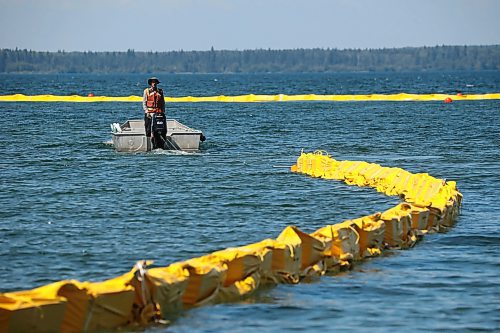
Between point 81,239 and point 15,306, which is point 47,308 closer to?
point 15,306

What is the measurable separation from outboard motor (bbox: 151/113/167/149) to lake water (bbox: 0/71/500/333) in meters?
0.43

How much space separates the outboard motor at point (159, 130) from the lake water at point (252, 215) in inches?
17.1

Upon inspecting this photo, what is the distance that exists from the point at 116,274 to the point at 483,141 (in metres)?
28.0

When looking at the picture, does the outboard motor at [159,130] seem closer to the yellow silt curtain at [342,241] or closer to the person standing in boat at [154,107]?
the person standing in boat at [154,107]

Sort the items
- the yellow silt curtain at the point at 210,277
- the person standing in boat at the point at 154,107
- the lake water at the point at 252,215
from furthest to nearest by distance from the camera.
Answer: the person standing in boat at the point at 154,107 < the lake water at the point at 252,215 < the yellow silt curtain at the point at 210,277

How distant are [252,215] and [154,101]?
32.8 ft

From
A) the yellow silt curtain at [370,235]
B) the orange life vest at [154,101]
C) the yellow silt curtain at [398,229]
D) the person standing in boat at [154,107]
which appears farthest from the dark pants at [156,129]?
the yellow silt curtain at [370,235]

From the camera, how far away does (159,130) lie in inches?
1207

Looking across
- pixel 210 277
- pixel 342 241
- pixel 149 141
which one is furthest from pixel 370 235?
pixel 149 141

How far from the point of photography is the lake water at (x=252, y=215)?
12.4 meters

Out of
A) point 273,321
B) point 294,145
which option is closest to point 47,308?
point 273,321

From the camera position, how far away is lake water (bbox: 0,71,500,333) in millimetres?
12414

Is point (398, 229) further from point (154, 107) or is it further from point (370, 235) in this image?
Result: point (154, 107)

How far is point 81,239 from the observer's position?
17266 mm
